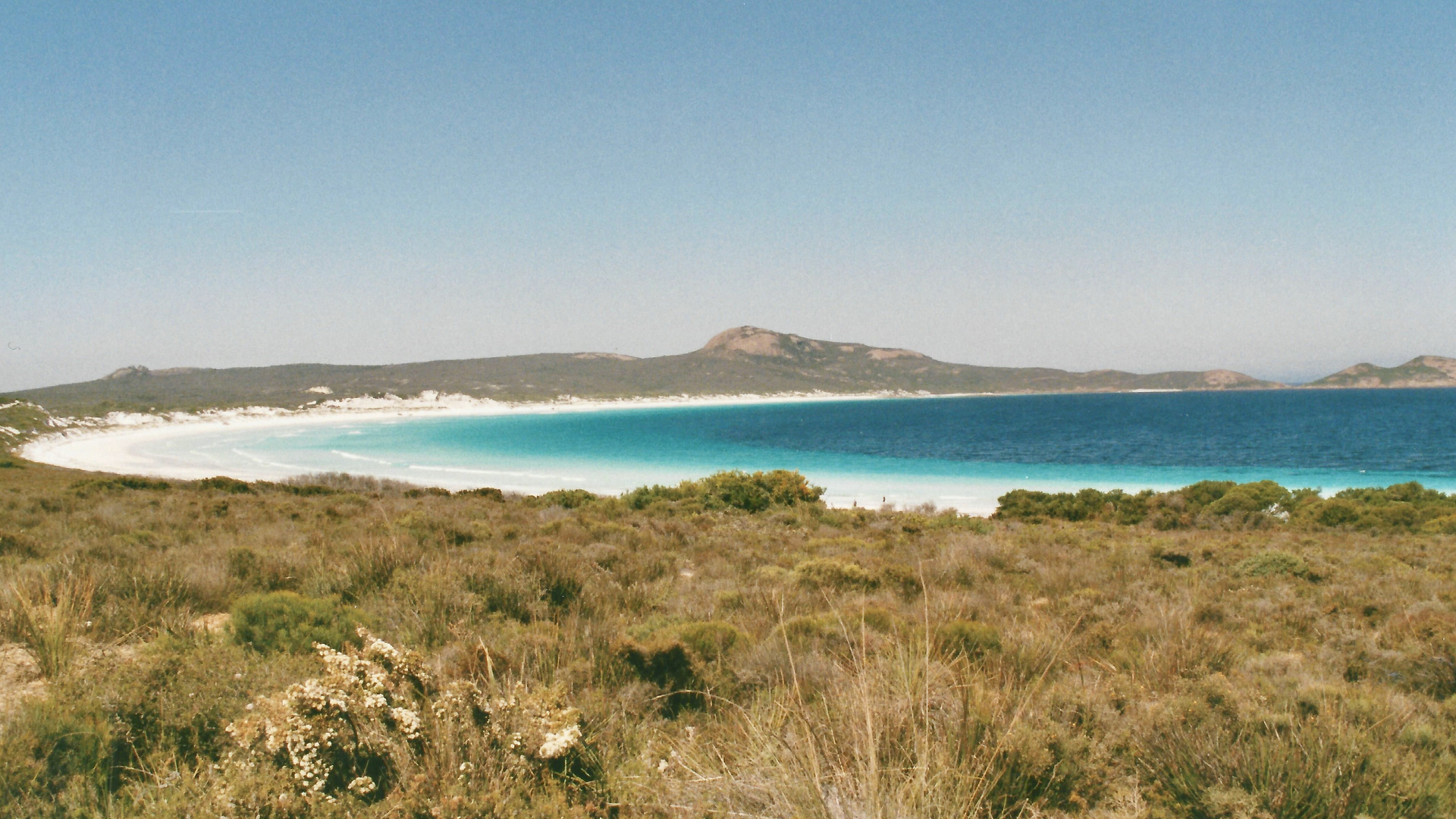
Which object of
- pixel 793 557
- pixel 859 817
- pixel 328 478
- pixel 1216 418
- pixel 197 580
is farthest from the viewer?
pixel 1216 418

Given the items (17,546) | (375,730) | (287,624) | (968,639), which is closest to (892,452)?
(968,639)

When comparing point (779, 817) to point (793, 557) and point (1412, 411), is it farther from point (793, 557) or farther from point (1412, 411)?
point (1412, 411)

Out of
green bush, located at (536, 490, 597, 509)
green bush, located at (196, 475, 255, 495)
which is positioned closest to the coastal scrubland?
green bush, located at (536, 490, 597, 509)

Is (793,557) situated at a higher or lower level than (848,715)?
lower

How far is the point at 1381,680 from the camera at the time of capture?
15.7 feet

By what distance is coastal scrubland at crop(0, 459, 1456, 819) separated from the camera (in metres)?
2.56

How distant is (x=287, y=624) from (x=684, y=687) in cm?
279

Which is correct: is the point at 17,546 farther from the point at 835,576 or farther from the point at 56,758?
the point at 835,576

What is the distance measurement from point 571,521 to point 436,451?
46518mm

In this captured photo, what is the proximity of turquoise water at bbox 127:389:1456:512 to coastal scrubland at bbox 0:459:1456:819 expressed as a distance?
23870 mm

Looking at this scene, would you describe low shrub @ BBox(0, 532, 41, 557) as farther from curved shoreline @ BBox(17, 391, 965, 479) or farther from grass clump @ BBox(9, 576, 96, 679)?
curved shoreline @ BBox(17, 391, 965, 479)

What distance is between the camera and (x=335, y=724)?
271 centimetres

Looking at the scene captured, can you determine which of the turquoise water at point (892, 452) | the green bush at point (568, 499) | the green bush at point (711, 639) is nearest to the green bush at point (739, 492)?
the green bush at point (568, 499)

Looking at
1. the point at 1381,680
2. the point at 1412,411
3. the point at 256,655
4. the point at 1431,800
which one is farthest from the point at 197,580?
the point at 1412,411
